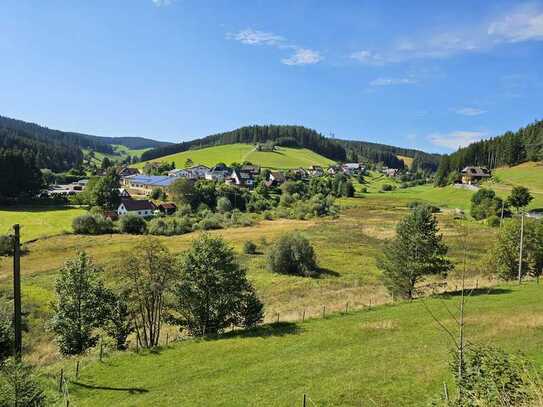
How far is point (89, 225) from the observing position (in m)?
78.6

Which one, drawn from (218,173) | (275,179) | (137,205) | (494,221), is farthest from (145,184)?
(494,221)

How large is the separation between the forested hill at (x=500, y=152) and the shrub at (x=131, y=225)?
12213 centimetres

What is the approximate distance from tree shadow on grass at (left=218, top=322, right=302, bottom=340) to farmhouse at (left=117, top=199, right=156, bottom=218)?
7796cm

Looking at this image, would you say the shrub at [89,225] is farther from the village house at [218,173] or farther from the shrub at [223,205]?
the village house at [218,173]

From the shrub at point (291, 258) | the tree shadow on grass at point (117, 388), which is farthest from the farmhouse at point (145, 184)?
the tree shadow on grass at point (117, 388)

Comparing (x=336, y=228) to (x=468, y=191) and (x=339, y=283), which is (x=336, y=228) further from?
(x=468, y=191)

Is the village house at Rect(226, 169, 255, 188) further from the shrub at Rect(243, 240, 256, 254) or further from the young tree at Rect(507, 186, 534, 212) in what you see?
the young tree at Rect(507, 186, 534, 212)

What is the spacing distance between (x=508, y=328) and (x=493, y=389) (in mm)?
17242

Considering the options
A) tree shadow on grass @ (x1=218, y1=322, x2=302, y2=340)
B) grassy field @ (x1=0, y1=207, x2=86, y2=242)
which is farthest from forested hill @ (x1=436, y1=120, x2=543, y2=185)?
grassy field @ (x1=0, y1=207, x2=86, y2=242)

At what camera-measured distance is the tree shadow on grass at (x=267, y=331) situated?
23.9 m

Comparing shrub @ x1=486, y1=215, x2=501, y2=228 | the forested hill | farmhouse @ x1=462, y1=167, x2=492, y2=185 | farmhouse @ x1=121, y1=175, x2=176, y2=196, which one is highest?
the forested hill

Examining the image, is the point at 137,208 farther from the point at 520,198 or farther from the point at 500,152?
the point at 500,152

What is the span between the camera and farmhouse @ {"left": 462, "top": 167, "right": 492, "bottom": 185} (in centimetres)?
13462

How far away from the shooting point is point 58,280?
22.4 m
